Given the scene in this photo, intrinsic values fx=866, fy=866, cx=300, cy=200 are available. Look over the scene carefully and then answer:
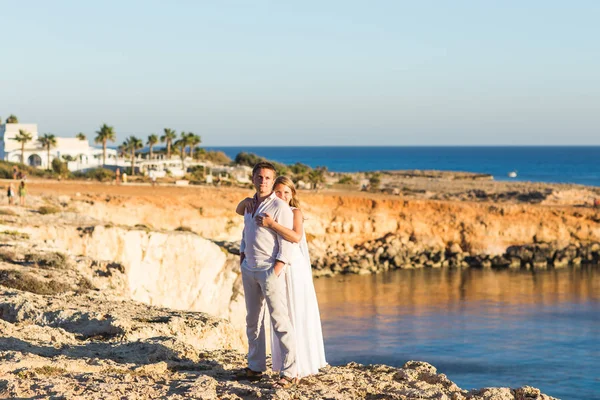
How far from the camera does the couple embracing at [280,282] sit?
26.2 feet

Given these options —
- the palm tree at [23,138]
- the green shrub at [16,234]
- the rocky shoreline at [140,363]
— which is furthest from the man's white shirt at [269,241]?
the palm tree at [23,138]

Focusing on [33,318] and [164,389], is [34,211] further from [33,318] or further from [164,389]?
[164,389]

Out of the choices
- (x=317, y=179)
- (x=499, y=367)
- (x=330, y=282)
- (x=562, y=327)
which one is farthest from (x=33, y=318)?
(x=317, y=179)

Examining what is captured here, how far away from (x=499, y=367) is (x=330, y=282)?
60.1ft

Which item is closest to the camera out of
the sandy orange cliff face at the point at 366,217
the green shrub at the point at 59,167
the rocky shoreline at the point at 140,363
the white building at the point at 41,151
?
the rocky shoreline at the point at 140,363

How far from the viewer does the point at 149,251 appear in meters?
22.6

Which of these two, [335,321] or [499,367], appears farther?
[335,321]

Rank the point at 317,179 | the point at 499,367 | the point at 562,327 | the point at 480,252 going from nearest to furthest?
the point at 499,367 < the point at 562,327 < the point at 480,252 < the point at 317,179

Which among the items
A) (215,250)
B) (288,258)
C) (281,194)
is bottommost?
(215,250)

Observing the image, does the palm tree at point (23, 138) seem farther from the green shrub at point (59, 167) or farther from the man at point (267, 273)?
the man at point (267, 273)

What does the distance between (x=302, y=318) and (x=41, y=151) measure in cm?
6362

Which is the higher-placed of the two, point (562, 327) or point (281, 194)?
point (281, 194)

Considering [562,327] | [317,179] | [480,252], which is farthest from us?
[317,179]

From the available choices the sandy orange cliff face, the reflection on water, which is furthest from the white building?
the reflection on water
